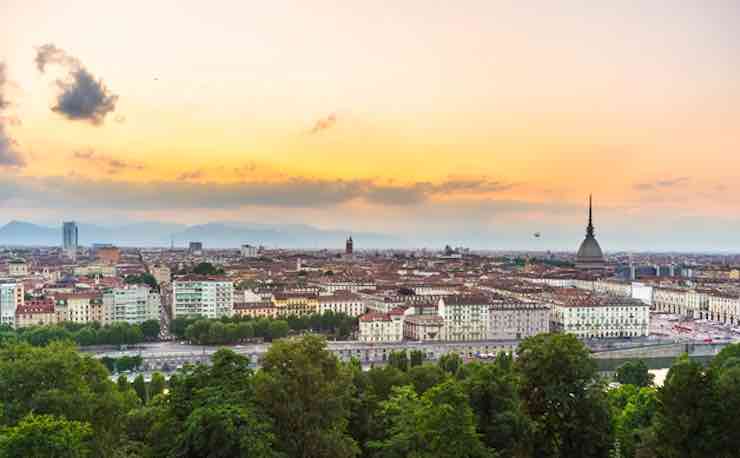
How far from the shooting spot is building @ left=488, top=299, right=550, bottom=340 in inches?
2502

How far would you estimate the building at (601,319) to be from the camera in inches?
2677

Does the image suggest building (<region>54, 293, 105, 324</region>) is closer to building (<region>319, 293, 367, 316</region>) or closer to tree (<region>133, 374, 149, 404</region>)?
building (<region>319, 293, 367, 316</region>)

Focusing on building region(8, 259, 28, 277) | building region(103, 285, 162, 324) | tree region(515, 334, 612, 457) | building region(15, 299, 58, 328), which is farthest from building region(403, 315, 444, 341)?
building region(8, 259, 28, 277)

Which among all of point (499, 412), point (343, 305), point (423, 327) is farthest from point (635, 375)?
point (343, 305)

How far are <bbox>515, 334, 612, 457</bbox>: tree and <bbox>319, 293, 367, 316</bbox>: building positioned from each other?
52.6 metres

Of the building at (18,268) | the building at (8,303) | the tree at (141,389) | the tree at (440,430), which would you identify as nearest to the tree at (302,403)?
the tree at (440,430)

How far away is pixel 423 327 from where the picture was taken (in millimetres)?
61250

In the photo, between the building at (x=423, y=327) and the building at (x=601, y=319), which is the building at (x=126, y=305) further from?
the building at (x=601, y=319)

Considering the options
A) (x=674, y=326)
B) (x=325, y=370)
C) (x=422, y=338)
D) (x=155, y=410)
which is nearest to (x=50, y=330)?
(x=422, y=338)

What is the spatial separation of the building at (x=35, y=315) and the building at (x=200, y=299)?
34.5ft

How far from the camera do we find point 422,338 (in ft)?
200

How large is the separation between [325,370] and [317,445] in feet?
6.18

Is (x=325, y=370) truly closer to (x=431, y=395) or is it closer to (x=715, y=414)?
(x=431, y=395)

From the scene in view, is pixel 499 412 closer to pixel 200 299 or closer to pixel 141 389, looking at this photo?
pixel 141 389
